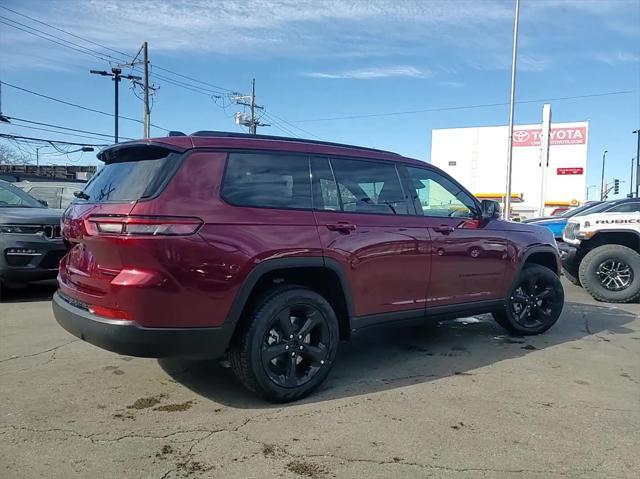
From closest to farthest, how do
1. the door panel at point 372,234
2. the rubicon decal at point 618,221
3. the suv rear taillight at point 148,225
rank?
the suv rear taillight at point 148,225 → the door panel at point 372,234 → the rubicon decal at point 618,221

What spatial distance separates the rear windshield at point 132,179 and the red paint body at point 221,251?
9 cm

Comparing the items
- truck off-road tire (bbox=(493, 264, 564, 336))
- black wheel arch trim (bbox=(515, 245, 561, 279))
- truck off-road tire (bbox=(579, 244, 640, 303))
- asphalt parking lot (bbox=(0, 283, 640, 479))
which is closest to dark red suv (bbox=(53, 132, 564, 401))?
asphalt parking lot (bbox=(0, 283, 640, 479))

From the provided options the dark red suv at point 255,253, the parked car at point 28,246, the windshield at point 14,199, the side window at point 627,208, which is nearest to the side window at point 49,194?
the windshield at point 14,199

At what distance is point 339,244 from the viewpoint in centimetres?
397

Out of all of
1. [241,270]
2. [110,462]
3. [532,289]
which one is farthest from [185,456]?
[532,289]

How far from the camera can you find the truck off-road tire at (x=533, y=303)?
575cm

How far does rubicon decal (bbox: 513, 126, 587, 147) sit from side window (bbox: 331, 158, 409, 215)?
146 feet

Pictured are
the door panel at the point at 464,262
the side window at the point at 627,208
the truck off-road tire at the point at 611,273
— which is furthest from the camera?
the side window at the point at 627,208

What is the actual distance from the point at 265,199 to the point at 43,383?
90.0 inches

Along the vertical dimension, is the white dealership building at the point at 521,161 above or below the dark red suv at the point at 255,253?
above

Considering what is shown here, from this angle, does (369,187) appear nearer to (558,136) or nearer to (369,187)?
(369,187)

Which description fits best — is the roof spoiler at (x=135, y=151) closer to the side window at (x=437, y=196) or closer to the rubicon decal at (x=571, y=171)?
the side window at (x=437, y=196)

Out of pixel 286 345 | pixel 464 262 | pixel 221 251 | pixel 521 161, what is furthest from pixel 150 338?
pixel 521 161

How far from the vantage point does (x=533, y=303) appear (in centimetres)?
588
